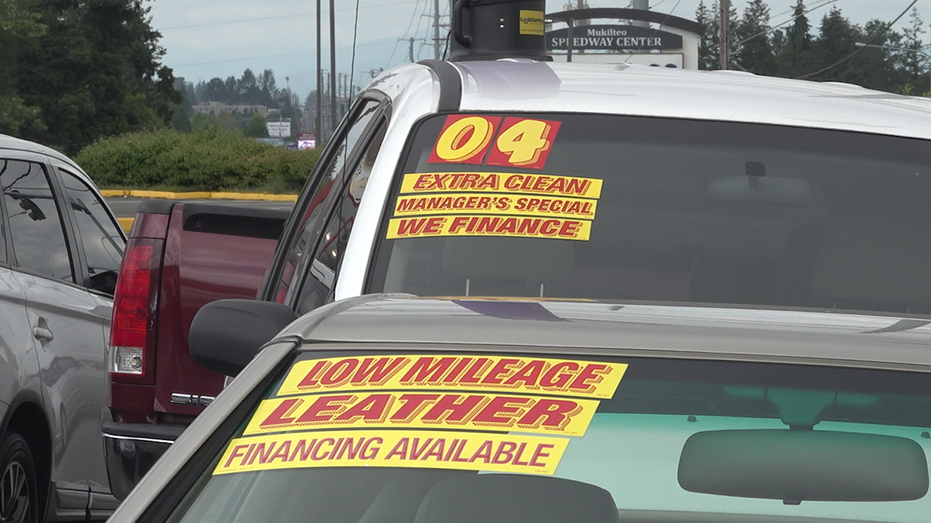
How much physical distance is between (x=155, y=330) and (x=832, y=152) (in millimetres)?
2393

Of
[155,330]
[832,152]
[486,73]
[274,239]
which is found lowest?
[155,330]

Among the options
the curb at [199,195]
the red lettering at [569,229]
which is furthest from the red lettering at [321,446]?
the curb at [199,195]

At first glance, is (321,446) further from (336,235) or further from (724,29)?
(724,29)

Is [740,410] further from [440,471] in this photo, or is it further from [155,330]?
[155,330]

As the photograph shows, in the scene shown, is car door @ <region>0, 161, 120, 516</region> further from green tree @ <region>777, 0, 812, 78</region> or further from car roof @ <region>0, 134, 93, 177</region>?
green tree @ <region>777, 0, 812, 78</region>

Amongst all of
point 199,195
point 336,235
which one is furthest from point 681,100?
point 199,195

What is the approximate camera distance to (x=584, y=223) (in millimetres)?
3414

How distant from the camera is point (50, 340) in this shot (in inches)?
214

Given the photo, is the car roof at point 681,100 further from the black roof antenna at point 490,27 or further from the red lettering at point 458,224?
the black roof antenna at point 490,27

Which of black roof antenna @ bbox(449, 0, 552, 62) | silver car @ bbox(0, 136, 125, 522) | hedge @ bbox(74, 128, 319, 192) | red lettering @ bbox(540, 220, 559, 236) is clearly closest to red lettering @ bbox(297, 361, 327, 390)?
red lettering @ bbox(540, 220, 559, 236)

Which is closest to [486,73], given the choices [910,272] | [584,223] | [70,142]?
[584,223]

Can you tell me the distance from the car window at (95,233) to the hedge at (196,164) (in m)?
29.8

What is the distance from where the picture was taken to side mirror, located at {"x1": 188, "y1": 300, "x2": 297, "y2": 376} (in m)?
2.70

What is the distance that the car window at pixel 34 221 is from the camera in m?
5.44
